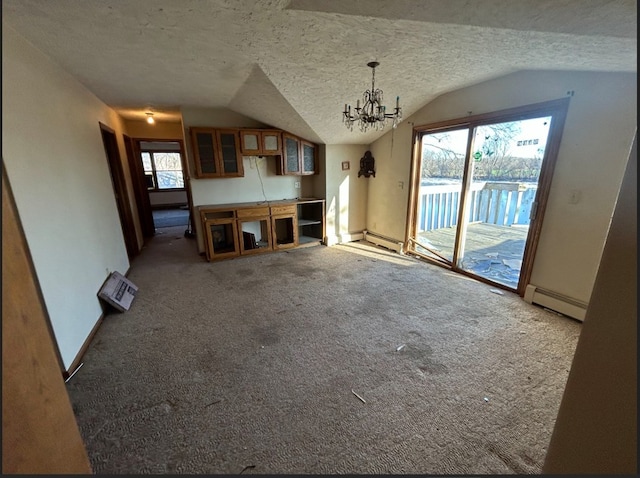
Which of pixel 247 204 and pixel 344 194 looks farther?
pixel 344 194

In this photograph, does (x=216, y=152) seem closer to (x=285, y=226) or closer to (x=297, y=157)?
(x=297, y=157)

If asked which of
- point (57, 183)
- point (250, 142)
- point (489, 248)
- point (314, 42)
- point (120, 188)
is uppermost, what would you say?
point (314, 42)

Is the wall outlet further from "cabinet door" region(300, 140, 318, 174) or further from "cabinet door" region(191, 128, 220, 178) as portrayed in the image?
"cabinet door" region(191, 128, 220, 178)

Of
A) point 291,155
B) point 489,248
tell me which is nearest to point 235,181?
point 291,155

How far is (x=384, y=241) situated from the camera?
16.3ft

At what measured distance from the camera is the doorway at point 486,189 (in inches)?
111

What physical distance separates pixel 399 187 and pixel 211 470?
4047 millimetres

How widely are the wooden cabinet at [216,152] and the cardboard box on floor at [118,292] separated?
173 centimetres

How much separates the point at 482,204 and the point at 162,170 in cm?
923

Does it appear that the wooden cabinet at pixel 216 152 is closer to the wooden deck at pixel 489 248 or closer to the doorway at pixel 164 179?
the wooden deck at pixel 489 248

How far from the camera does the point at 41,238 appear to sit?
1958 millimetres

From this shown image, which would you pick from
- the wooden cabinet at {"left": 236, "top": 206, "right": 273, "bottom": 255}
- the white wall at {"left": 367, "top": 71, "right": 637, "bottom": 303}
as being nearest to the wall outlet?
the white wall at {"left": 367, "top": 71, "right": 637, "bottom": 303}

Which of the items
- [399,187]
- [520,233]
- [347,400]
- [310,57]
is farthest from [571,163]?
[347,400]

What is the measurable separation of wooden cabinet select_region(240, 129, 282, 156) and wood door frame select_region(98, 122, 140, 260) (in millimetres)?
1798
